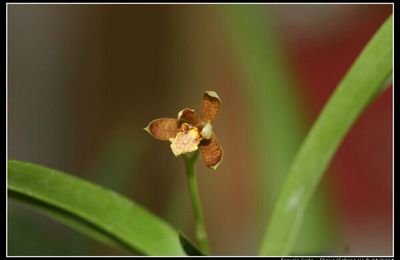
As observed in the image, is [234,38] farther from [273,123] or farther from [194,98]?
[194,98]

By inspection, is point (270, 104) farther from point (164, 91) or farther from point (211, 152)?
point (164, 91)

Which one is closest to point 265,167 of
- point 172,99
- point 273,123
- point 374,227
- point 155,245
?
point 273,123

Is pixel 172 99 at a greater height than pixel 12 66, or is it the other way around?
pixel 12 66

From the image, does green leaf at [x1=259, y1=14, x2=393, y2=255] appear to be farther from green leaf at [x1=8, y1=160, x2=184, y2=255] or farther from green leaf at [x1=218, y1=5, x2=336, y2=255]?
green leaf at [x1=218, y1=5, x2=336, y2=255]

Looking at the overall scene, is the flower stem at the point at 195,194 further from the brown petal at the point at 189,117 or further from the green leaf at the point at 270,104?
the green leaf at the point at 270,104

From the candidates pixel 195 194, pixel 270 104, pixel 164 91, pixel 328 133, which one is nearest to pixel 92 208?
pixel 195 194
